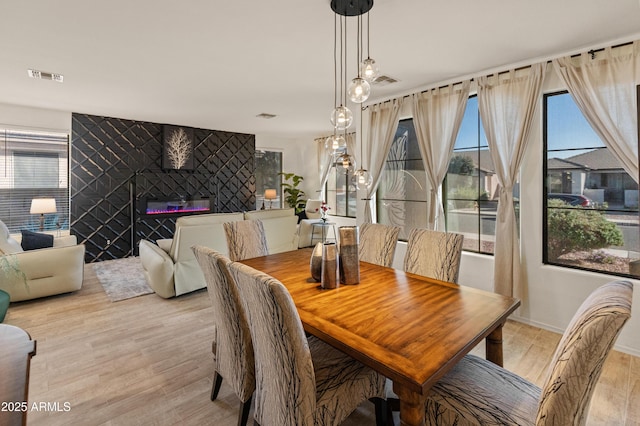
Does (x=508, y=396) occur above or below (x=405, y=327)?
below

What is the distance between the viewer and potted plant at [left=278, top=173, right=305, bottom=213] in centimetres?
814

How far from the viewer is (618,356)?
8.33 ft

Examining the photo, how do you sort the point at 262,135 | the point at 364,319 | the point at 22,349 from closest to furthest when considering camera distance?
the point at 22,349, the point at 364,319, the point at 262,135

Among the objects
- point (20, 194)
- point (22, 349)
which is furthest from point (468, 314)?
point (20, 194)

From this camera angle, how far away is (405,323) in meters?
1.43

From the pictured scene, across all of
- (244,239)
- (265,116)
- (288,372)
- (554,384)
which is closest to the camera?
(554,384)

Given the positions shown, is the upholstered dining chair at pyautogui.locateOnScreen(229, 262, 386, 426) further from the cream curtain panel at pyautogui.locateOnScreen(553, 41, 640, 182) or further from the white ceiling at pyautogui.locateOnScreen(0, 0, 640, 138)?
the cream curtain panel at pyautogui.locateOnScreen(553, 41, 640, 182)

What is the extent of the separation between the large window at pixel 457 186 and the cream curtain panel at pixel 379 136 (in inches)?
6.0

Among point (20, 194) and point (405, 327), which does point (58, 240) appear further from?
point (405, 327)

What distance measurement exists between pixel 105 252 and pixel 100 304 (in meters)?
2.62

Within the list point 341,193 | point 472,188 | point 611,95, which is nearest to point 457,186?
point 472,188

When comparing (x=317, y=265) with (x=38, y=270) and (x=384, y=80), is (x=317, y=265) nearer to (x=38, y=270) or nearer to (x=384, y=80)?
(x=384, y=80)

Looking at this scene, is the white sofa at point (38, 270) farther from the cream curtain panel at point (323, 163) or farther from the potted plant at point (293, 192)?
the cream curtain panel at point (323, 163)

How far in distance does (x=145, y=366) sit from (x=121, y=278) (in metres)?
2.71
